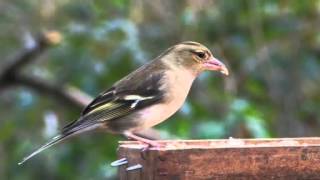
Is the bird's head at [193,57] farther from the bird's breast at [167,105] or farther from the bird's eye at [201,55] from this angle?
the bird's breast at [167,105]

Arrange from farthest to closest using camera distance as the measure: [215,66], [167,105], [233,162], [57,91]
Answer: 1. [57,91]
2. [215,66]
3. [167,105]
4. [233,162]

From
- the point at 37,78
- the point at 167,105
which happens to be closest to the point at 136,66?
the point at 37,78

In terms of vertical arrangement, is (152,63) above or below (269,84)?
below

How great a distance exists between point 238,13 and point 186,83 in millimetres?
3304

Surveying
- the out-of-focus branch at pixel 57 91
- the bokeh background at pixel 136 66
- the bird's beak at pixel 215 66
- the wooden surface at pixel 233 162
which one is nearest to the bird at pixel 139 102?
the bird's beak at pixel 215 66

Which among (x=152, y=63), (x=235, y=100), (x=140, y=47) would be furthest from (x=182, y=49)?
(x=140, y=47)

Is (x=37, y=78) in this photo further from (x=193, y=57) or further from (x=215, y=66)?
(x=215, y=66)

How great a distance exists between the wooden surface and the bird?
49.1 inches

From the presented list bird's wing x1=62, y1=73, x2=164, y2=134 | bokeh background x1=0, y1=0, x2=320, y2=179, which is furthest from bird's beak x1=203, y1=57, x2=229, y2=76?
bokeh background x1=0, y1=0, x2=320, y2=179

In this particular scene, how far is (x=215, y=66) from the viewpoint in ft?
18.7

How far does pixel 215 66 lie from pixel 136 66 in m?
2.52

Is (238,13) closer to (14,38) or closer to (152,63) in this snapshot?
(14,38)

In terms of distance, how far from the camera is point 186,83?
5.60m

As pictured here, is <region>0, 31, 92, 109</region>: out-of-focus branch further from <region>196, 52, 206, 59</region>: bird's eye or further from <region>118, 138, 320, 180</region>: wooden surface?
<region>118, 138, 320, 180</region>: wooden surface
